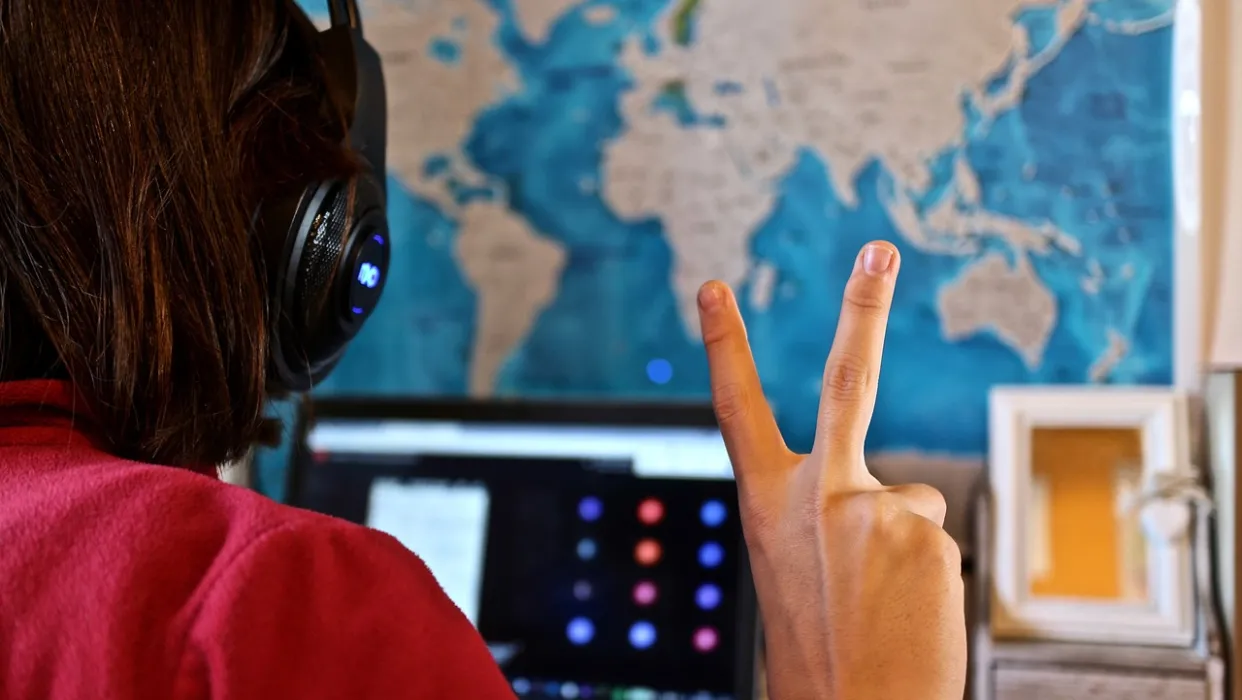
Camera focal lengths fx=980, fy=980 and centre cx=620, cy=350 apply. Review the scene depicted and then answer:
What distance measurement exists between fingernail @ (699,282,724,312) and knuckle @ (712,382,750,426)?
0.04 metres

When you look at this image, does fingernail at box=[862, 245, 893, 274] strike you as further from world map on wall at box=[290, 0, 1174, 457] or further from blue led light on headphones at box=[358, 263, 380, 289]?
world map on wall at box=[290, 0, 1174, 457]

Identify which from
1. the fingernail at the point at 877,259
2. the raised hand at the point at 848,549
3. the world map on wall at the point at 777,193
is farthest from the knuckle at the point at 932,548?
the world map on wall at the point at 777,193

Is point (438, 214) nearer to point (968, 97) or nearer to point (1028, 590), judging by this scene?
point (968, 97)

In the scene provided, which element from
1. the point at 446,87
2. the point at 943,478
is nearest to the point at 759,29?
the point at 446,87

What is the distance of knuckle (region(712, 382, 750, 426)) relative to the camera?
48 centimetres

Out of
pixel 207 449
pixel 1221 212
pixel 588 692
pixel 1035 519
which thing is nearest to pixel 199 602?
pixel 207 449

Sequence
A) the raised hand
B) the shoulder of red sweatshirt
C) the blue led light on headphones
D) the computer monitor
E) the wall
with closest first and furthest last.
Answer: the shoulder of red sweatshirt → the raised hand → the blue led light on headphones → the wall → the computer monitor

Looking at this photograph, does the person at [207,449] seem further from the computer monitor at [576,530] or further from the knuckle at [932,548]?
the computer monitor at [576,530]

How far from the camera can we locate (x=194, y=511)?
1.11ft

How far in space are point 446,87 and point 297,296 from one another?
755 millimetres

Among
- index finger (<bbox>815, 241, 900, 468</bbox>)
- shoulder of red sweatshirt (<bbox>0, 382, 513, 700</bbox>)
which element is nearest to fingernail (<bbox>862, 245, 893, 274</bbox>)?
index finger (<bbox>815, 241, 900, 468</bbox>)

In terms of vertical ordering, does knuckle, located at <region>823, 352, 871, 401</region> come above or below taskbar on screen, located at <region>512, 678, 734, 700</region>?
above

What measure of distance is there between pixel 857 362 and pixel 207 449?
31 centimetres

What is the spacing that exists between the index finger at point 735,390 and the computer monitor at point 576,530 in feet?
1.44
